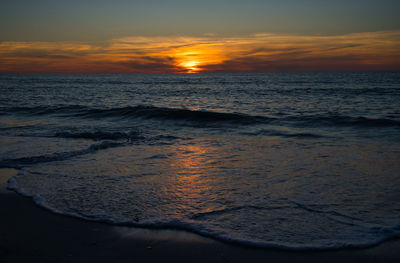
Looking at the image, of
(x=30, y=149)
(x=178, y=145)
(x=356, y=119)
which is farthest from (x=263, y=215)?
(x=356, y=119)

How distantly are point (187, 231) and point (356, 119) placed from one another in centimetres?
1164

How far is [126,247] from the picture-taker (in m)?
3.12

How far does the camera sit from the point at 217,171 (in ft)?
18.8

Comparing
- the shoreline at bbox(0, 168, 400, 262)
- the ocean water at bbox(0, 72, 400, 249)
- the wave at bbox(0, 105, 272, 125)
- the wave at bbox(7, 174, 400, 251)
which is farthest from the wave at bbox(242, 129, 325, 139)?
the shoreline at bbox(0, 168, 400, 262)

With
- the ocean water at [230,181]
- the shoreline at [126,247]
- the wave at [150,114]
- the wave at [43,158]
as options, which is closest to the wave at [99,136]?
the ocean water at [230,181]

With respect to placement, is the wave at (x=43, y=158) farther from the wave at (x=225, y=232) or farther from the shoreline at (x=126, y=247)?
the shoreline at (x=126, y=247)

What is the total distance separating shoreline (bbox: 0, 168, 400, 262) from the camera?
9.52 feet

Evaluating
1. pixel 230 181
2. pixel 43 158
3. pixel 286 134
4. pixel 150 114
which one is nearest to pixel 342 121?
pixel 286 134

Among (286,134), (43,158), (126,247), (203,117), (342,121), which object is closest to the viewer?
(126,247)

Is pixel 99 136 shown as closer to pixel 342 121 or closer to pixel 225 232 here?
pixel 225 232

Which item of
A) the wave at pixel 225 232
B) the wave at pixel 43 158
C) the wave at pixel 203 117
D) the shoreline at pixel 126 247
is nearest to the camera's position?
the shoreline at pixel 126 247

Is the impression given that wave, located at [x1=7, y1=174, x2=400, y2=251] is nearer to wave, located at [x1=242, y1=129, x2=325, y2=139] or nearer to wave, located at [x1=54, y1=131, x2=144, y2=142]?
wave, located at [x1=54, y1=131, x2=144, y2=142]

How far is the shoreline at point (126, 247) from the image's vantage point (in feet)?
9.52

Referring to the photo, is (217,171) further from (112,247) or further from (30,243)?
(30,243)
